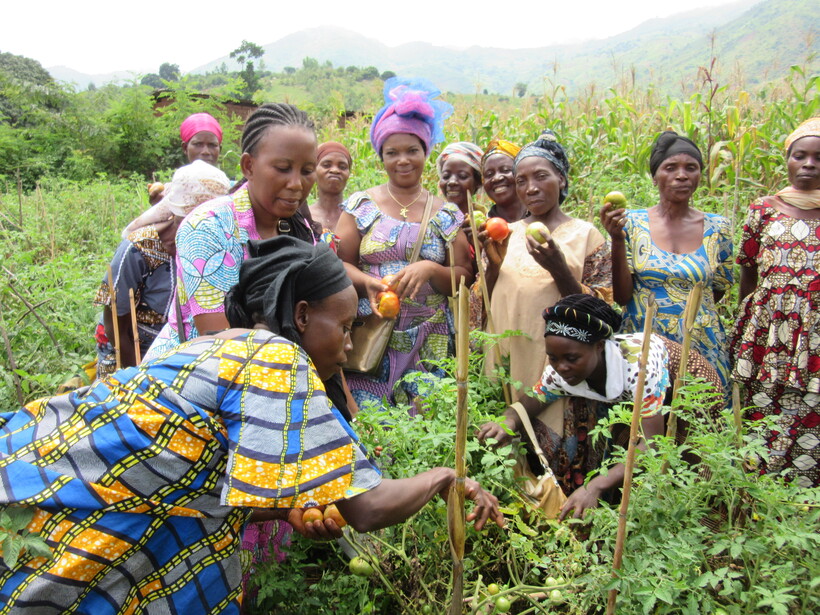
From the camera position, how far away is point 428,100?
320cm

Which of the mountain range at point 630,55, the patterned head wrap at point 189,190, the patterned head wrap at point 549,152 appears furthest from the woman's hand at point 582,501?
the mountain range at point 630,55

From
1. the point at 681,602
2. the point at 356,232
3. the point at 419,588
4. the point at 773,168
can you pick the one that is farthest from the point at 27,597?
the point at 773,168

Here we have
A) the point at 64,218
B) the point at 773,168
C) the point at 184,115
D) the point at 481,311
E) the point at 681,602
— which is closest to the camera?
the point at 681,602

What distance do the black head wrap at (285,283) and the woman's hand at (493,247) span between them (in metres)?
1.38

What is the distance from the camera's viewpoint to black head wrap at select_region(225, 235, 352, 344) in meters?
1.55

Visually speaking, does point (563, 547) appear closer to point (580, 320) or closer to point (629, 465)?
point (629, 465)

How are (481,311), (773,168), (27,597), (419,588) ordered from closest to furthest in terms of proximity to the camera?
(27,597), (419,588), (481,311), (773,168)

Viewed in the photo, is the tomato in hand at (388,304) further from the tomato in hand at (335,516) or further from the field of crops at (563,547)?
the tomato in hand at (335,516)

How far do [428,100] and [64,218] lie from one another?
637cm

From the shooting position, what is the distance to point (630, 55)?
203 ft

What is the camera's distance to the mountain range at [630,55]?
31.7 ft

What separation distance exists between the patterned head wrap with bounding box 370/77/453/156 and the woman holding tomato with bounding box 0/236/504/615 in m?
1.82

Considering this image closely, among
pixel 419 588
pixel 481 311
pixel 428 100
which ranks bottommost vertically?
pixel 419 588

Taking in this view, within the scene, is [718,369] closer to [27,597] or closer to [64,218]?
[27,597]
